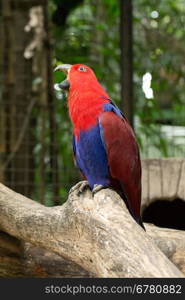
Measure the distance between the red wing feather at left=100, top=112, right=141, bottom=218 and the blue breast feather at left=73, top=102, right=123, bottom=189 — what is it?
25mm

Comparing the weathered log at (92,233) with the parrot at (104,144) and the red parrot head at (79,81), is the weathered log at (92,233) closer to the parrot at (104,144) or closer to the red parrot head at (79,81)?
the parrot at (104,144)

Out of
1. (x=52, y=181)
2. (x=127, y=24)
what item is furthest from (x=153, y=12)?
(x=52, y=181)

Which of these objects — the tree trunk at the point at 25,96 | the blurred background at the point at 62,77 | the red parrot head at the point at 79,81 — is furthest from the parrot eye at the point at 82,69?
the tree trunk at the point at 25,96

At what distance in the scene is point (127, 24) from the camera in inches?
97.2

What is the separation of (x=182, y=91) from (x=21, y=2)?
1.12 m

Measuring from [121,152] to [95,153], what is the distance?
0.08 m

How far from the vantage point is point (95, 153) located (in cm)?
158

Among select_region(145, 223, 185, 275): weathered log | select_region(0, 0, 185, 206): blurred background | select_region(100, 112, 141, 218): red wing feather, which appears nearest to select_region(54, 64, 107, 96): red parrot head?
select_region(100, 112, 141, 218): red wing feather

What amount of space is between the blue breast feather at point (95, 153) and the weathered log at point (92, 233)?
0.09 metres

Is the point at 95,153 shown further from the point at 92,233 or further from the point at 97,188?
the point at 92,233

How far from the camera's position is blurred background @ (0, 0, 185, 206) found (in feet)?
9.75

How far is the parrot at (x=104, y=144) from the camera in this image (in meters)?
1.54

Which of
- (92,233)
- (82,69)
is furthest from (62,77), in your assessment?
(92,233)

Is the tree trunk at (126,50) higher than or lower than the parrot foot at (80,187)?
higher
